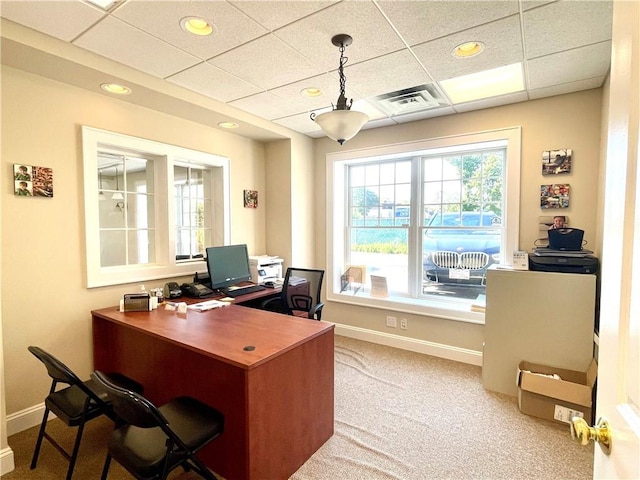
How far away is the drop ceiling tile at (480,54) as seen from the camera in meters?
1.96

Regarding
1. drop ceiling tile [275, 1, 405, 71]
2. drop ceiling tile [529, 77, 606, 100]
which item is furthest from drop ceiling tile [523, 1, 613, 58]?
drop ceiling tile [275, 1, 405, 71]

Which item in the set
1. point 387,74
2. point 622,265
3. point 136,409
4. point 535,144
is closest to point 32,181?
point 136,409

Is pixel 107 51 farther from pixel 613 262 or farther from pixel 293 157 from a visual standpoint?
pixel 613 262

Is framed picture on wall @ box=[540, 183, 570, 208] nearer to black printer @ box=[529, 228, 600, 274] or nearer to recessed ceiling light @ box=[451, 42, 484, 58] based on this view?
black printer @ box=[529, 228, 600, 274]

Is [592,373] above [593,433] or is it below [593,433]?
below

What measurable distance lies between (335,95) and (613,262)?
8.74 feet

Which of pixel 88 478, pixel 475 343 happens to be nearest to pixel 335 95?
pixel 475 343

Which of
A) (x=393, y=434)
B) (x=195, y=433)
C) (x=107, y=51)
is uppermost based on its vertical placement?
(x=107, y=51)

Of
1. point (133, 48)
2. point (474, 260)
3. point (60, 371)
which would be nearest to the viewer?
point (60, 371)

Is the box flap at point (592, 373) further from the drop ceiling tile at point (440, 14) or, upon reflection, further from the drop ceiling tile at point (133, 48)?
the drop ceiling tile at point (133, 48)

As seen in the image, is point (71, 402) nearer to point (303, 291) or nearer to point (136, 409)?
point (136, 409)

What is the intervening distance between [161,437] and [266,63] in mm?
2429

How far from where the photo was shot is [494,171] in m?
3.38

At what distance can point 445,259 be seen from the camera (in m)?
3.70
